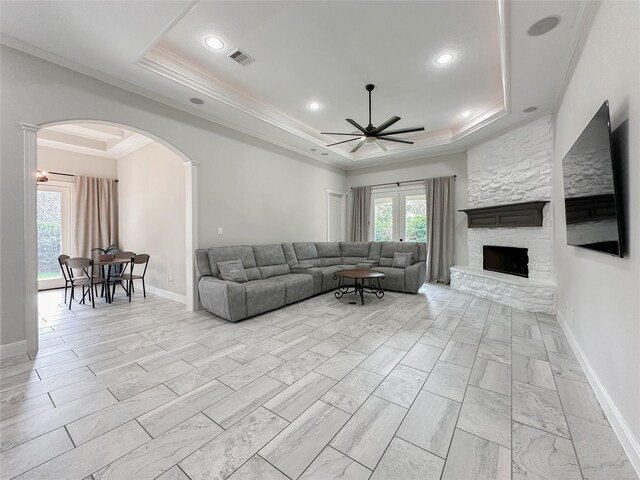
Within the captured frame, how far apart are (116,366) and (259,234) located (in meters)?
3.20

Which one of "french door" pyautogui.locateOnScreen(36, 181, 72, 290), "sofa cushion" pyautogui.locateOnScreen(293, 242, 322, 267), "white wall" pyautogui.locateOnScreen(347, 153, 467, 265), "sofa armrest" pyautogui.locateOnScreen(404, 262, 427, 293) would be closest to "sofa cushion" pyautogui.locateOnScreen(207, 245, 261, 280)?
"sofa cushion" pyautogui.locateOnScreen(293, 242, 322, 267)

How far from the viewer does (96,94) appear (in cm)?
314

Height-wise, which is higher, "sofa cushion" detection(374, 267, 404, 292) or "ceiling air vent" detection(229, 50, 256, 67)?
"ceiling air vent" detection(229, 50, 256, 67)

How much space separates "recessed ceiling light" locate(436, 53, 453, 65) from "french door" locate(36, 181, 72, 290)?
786 centimetres

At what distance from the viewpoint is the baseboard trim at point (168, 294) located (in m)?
4.64

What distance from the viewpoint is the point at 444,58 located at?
3209 mm

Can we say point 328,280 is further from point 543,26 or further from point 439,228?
point 543,26

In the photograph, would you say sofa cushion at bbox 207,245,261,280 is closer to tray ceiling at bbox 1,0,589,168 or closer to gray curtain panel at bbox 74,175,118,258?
tray ceiling at bbox 1,0,589,168

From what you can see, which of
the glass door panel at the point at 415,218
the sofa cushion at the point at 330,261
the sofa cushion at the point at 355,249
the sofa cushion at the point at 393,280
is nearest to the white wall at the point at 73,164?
the sofa cushion at the point at 330,261

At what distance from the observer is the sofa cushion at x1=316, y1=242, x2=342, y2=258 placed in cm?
641

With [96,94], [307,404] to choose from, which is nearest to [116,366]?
[307,404]

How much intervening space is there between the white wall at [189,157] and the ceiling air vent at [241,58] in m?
1.35

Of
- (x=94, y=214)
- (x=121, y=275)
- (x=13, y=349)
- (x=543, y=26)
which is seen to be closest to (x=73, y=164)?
(x=94, y=214)

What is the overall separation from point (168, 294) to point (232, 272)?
71.8 inches
